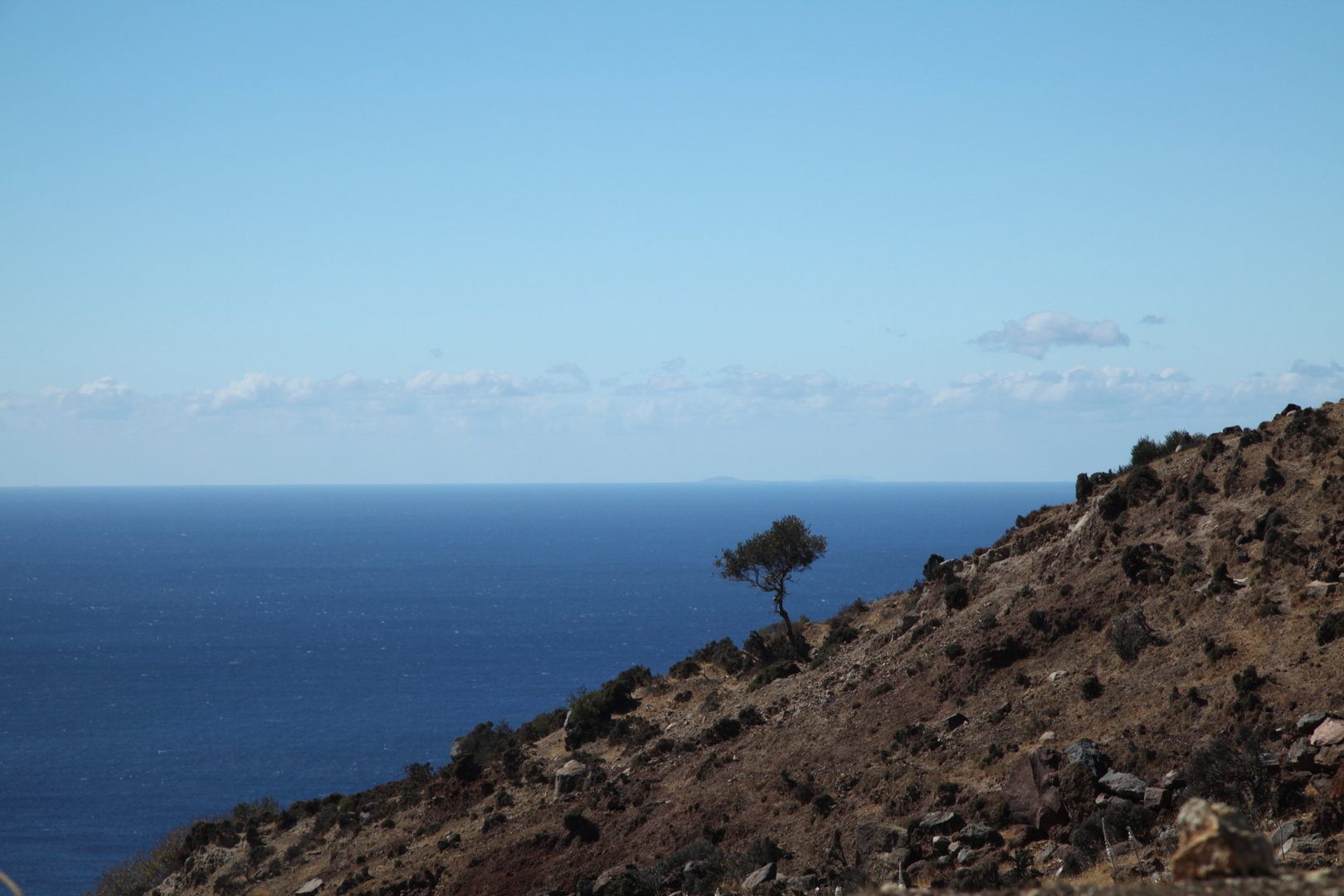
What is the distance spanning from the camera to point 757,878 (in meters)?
24.2

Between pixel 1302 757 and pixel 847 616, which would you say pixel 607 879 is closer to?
pixel 1302 757

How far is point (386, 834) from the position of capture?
39594 mm

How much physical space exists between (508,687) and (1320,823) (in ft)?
373

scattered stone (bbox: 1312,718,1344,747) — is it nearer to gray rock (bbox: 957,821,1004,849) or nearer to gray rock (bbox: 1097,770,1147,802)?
gray rock (bbox: 1097,770,1147,802)

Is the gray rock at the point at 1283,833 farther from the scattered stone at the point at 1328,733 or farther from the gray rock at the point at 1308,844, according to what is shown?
the scattered stone at the point at 1328,733

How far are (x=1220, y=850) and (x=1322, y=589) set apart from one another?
2116 centimetres

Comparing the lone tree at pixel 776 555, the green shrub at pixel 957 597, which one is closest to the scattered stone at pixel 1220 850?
the green shrub at pixel 957 597

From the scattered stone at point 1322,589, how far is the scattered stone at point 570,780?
27.6m

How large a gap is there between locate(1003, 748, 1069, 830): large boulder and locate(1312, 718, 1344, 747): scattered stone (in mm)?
5865

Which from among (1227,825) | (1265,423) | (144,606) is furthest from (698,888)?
(144,606)

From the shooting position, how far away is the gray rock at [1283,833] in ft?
57.2

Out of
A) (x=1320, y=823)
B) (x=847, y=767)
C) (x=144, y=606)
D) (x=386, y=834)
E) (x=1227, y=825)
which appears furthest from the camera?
(x=144, y=606)

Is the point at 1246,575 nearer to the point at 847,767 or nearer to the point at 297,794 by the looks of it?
the point at 847,767

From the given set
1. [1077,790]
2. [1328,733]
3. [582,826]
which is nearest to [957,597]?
[1077,790]
